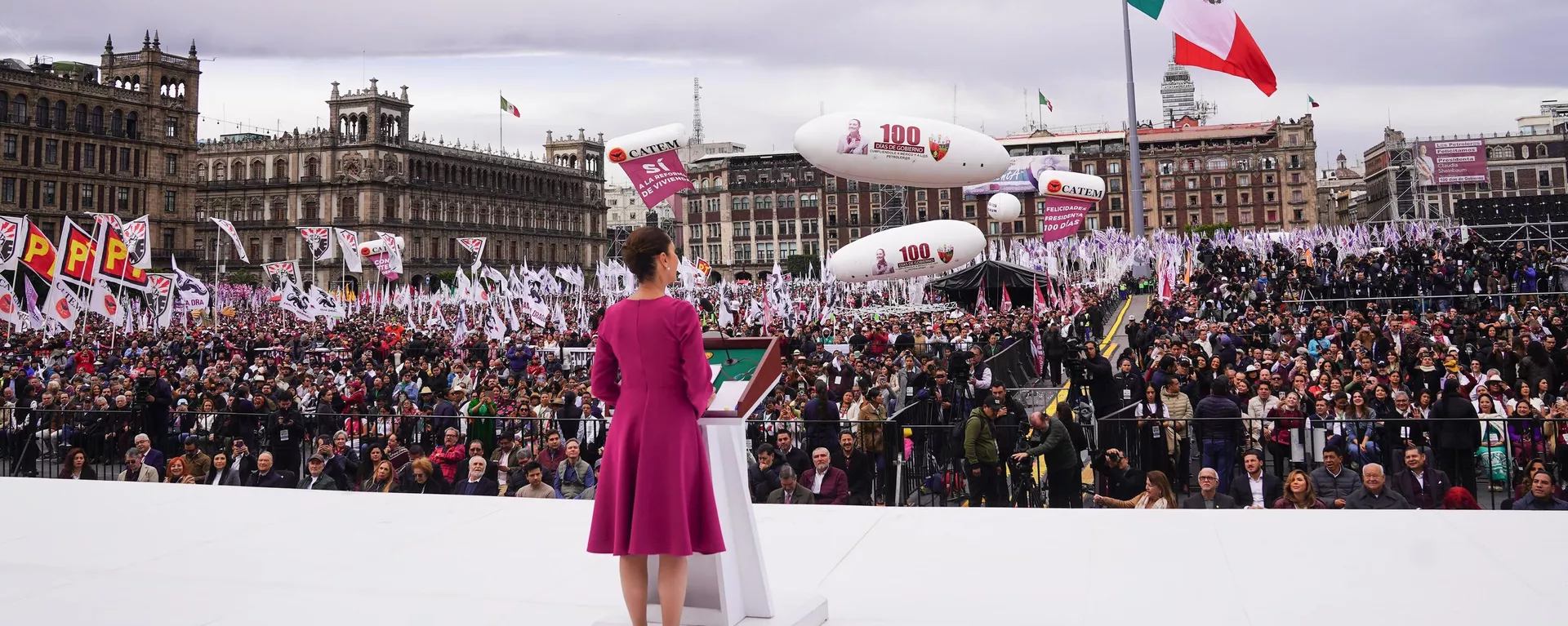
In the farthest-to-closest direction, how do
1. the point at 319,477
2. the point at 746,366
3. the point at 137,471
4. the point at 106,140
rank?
1. the point at 106,140
2. the point at 137,471
3. the point at 319,477
4. the point at 746,366

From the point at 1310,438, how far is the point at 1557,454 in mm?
2053

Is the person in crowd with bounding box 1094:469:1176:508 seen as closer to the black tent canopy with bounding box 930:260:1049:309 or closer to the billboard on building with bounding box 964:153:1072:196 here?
the black tent canopy with bounding box 930:260:1049:309

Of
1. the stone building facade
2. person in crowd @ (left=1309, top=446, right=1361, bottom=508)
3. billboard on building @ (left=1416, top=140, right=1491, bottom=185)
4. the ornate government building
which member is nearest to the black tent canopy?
person in crowd @ (left=1309, top=446, right=1361, bottom=508)

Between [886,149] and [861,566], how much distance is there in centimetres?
1167

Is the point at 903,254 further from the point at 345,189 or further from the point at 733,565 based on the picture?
the point at 345,189

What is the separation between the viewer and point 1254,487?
→ 319 inches

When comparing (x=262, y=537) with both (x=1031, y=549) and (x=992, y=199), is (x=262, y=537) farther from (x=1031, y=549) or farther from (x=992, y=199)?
(x=992, y=199)

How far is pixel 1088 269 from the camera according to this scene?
45.5 metres

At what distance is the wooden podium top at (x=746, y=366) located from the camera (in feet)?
12.5

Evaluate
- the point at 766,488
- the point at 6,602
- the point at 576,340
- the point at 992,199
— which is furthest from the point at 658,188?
the point at 992,199

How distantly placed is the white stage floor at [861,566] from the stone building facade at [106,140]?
66.5 meters

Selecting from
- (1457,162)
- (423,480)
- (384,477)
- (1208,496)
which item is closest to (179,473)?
(384,477)

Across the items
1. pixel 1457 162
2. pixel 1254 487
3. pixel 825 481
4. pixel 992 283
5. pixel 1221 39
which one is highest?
pixel 1457 162

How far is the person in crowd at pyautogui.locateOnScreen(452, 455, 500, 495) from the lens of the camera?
8531 mm
